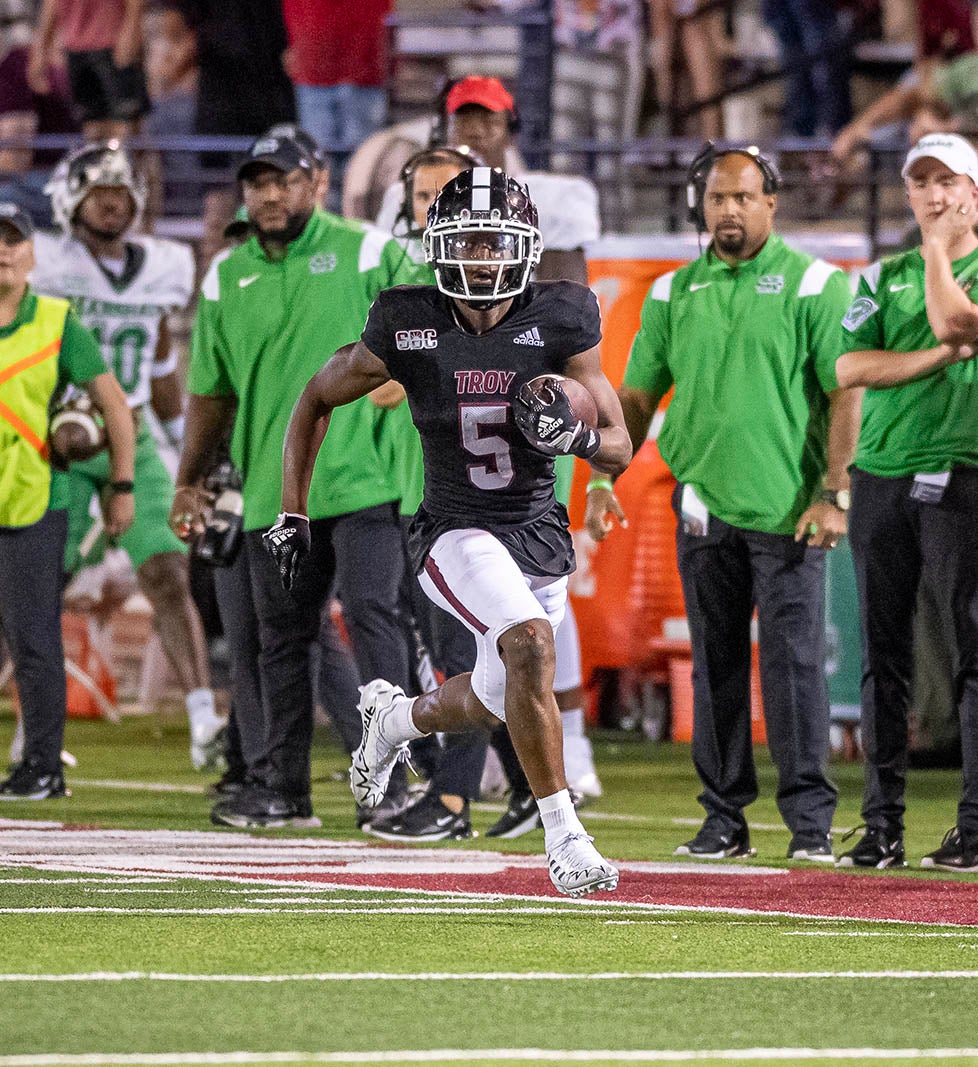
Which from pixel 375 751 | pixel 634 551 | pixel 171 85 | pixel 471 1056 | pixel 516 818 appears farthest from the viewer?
pixel 171 85

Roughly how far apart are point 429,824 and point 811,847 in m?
1.29

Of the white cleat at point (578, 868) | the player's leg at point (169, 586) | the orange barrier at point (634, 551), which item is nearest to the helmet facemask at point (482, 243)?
the white cleat at point (578, 868)

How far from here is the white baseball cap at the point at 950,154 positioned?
7121 mm

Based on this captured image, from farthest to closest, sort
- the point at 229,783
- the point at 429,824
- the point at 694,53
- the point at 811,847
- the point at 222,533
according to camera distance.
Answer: the point at 694,53 < the point at 229,783 < the point at 222,533 < the point at 429,824 < the point at 811,847

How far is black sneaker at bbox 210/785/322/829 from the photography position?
8.17 m

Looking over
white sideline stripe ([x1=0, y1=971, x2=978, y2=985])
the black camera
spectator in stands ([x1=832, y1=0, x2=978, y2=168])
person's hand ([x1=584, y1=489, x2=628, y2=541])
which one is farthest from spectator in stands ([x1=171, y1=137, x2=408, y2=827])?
spectator in stands ([x1=832, y1=0, x2=978, y2=168])

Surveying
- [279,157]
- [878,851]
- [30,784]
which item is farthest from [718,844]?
[30,784]

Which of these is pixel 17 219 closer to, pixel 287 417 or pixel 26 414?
pixel 26 414

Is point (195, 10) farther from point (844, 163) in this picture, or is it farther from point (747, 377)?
point (747, 377)

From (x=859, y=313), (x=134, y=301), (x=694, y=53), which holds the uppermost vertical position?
(x=694, y=53)

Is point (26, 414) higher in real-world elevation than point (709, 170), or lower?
lower

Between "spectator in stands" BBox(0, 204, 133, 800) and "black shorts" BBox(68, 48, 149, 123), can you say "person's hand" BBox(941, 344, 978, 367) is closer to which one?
"spectator in stands" BBox(0, 204, 133, 800)

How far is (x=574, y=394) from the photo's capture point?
6.16m

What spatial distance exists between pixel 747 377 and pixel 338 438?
1481 millimetres
